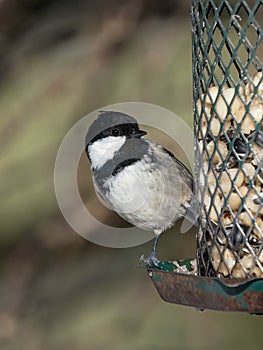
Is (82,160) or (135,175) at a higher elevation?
(135,175)

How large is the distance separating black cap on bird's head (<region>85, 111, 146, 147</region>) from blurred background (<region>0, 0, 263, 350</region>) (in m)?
1.04

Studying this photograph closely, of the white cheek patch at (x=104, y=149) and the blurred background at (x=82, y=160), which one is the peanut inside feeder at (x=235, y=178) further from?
the blurred background at (x=82, y=160)

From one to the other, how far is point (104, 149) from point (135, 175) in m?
0.14

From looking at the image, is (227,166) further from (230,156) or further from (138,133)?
(138,133)

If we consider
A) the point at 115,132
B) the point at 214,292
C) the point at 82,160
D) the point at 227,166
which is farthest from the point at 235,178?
the point at 82,160

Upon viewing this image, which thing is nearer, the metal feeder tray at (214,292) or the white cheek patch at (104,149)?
the metal feeder tray at (214,292)

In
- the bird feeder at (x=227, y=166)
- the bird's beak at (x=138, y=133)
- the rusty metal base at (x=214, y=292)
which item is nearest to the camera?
the rusty metal base at (x=214, y=292)

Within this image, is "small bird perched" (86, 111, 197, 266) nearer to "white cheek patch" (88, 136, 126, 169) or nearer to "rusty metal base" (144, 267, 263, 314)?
"white cheek patch" (88, 136, 126, 169)

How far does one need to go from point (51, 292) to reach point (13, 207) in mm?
561

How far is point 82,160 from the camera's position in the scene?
374 cm

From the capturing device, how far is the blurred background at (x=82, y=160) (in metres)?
3.78

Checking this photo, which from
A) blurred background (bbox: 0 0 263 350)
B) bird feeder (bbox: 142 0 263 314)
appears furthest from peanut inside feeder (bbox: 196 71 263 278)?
blurred background (bbox: 0 0 263 350)

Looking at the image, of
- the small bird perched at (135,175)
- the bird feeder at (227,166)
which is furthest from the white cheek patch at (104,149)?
the bird feeder at (227,166)

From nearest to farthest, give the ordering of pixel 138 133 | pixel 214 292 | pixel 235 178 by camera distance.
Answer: pixel 214 292 → pixel 235 178 → pixel 138 133
